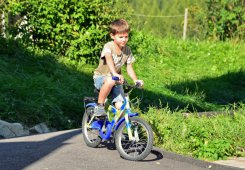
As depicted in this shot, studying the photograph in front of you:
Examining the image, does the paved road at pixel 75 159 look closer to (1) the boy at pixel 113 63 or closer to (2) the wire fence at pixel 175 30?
(1) the boy at pixel 113 63

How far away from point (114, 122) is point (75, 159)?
26.8 inches

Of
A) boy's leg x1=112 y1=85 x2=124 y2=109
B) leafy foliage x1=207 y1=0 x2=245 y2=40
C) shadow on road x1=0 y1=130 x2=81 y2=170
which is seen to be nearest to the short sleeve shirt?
boy's leg x1=112 y1=85 x2=124 y2=109

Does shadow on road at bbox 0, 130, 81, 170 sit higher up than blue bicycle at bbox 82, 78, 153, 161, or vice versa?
blue bicycle at bbox 82, 78, 153, 161

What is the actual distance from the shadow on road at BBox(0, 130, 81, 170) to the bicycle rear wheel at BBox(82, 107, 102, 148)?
39 centimetres

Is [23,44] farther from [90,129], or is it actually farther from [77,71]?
[90,129]

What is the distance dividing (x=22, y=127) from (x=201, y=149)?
154 inches

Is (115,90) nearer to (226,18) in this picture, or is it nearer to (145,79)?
(145,79)

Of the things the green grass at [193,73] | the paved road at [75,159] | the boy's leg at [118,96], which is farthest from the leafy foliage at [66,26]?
the boy's leg at [118,96]

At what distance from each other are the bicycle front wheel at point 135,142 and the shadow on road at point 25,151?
100 centimetres

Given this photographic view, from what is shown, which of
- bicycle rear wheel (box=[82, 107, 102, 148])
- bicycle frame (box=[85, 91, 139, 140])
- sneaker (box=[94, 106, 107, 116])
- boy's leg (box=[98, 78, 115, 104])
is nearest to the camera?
bicycle frame (box=[85, 91, 139, 140])

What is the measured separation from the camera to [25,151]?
27.4 feet

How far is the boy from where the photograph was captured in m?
8.05

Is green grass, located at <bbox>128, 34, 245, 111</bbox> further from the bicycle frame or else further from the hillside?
the bicycle frame

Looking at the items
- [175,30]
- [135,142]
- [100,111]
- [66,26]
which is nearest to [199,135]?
[135,142]
